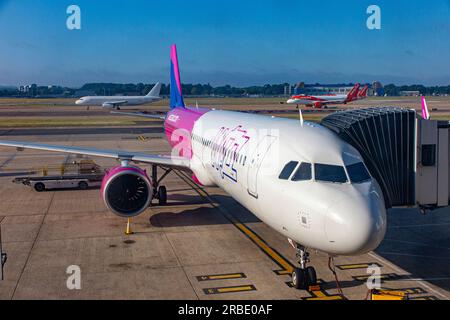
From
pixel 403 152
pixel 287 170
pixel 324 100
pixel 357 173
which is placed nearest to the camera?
pixel 357 173

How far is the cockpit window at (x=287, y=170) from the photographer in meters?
12.5

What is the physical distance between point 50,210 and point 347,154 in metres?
15.2

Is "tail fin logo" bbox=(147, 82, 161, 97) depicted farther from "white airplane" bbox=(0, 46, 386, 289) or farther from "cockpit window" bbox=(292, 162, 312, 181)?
"cockpit window" bbox=(292, 162, 312, 181)

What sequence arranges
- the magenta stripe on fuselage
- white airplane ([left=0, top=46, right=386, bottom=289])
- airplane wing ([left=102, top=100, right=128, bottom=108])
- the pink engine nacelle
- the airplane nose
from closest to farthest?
the airplane nose, white airplane ([left=0, top=46, right=386, bottom=289]), the pink engine nacelle, the magenta stripe on fuselage, airplane wing ([left=102, top=100, right=128, bottom=108])

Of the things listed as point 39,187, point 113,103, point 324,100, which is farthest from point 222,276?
point 324,100

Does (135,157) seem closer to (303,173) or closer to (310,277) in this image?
(310,277)

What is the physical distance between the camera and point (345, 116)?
1698 centimetres

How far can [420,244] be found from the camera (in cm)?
1762

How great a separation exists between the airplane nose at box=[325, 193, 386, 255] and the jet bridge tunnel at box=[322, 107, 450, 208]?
4.27m

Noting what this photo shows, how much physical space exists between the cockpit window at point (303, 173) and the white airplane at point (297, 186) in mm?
26

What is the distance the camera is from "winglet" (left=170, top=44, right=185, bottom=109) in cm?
3456

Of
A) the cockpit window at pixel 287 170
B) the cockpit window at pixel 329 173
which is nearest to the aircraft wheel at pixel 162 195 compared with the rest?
the cockpit window at pixel 287 170

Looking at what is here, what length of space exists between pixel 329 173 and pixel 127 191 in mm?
9940

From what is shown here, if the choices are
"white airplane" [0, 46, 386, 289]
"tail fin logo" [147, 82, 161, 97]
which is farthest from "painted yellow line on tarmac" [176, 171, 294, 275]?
"tail fin logo" [147, 82, 161, 97]
